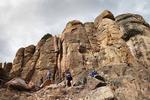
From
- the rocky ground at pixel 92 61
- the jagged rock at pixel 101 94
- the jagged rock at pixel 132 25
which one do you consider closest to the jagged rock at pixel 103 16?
the rocky ground at pixel 92 61

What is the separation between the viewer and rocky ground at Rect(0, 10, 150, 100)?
174 feet

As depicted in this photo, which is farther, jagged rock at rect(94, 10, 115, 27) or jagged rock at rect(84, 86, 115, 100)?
jagged rock at rect(94, 10, 115, 27)

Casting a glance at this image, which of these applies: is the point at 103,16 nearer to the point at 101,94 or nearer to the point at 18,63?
the point at 18,63

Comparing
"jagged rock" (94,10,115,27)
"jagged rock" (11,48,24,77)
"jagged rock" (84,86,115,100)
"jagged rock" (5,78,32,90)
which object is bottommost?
"jagged rock" (84,86,115,100)

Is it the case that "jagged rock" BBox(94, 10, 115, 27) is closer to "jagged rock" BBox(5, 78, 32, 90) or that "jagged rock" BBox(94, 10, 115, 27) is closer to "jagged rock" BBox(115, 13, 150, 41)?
"jagged rock" BBox(115, 13, 150, 41)

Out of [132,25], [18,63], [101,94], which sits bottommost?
[101,94]

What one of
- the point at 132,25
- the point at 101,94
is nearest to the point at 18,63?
the point at 132,25

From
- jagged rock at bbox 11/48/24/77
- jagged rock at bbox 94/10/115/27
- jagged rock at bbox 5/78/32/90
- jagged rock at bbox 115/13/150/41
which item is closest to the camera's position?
jagged rock at bbox 5/78/32/90

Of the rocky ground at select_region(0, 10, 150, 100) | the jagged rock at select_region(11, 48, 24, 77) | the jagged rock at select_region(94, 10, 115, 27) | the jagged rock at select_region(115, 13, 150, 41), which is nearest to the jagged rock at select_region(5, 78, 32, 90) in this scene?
the rocky ground at select_region(0, 10, 150, 100)

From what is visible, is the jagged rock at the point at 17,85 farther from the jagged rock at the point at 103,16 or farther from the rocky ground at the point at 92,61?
the jagged rock at the point at 103,16

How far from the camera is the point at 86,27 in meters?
80.0

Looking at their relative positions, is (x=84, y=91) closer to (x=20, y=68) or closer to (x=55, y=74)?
(x=55, y=74)

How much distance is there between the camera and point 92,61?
69.8 meters

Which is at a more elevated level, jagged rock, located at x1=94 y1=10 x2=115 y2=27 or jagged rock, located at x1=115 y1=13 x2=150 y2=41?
jagged rock, located at x1=94 y1=10 x2=115 y2=27
